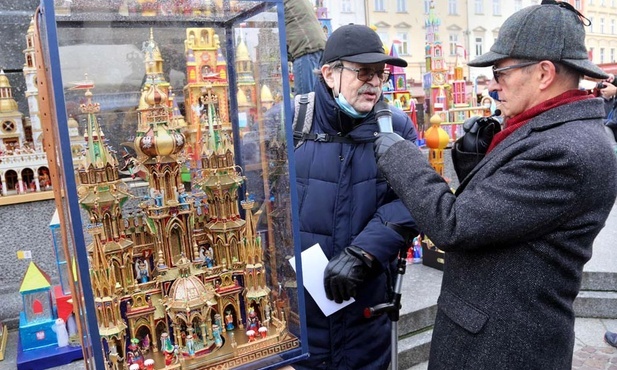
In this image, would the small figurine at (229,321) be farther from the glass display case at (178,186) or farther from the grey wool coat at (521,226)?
the grey wool coat at (521,226)

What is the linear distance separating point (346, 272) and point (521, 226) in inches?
27.8

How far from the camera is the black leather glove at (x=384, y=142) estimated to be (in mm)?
1677

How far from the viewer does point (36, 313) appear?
284 centimetres

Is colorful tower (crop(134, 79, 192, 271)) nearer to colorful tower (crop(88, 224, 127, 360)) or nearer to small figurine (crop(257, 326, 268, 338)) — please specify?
colorful tower (crop(88, 224, 127, 360))

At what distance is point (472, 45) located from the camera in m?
24.4

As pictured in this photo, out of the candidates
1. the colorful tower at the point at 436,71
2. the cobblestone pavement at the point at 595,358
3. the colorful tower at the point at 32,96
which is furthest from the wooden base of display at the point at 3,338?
the colorful tower at the point at 436,71

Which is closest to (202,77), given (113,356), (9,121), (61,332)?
(113,356)

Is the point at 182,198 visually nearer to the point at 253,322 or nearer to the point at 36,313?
the point at 253,322

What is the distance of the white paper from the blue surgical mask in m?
0.56

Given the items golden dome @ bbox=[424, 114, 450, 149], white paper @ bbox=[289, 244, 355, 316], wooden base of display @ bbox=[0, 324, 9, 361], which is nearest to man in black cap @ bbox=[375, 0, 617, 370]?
white paper @ bbox=[289, 244, 355, 316]

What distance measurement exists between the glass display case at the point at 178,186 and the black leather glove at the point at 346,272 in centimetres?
17

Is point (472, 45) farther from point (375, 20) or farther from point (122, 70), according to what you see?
point (122, 70)

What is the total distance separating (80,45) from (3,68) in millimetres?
2583

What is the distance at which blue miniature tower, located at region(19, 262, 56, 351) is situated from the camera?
279cm
